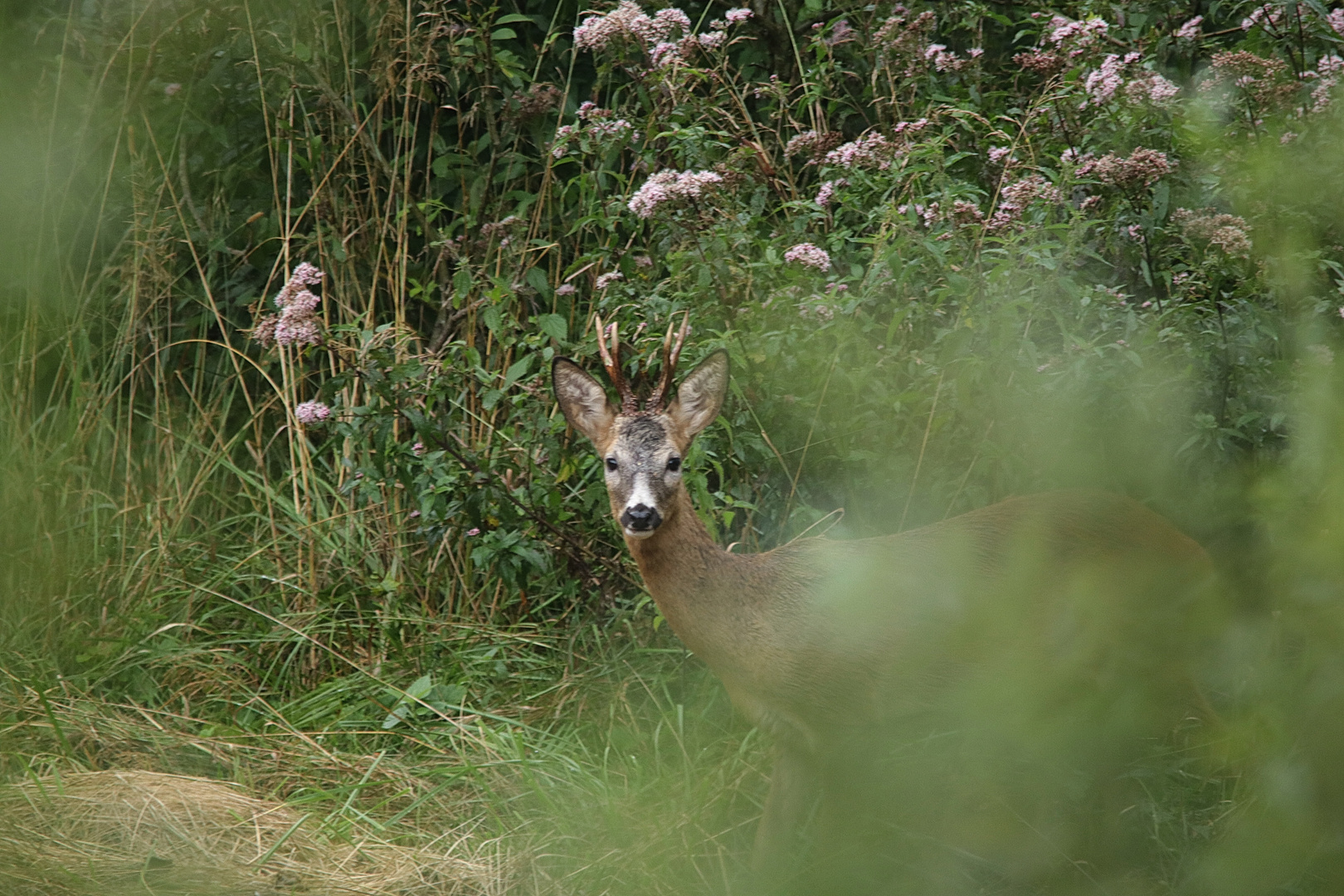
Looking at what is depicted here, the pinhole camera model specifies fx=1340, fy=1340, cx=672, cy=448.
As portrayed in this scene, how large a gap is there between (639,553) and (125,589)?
79.3 inches

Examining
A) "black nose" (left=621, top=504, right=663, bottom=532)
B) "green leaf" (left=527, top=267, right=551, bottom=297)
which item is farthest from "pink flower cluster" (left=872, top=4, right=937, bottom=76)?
"black nose" (left=621, top=504, right=663, bottom=532)

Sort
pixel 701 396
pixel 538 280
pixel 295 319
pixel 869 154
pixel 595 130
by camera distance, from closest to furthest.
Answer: pixel 701 396, pixel 295 319, pixel 869 154, pixel 595 130, pixel 538 280

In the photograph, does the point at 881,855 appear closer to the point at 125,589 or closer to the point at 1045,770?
the point at 1045,770

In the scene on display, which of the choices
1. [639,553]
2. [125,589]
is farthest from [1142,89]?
[125,589]

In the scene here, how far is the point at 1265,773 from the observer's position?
1062mm

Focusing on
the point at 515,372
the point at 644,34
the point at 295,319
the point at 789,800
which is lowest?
the point at 789,800

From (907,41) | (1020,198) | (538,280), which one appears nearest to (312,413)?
(538,280)

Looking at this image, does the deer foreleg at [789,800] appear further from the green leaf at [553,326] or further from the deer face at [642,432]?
the green leaf at [553,326]

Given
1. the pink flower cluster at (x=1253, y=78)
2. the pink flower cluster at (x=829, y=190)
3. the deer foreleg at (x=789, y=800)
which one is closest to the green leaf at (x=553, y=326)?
the pink flower cluster at (x=829, y=190)

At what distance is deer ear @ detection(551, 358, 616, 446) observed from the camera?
3.41 meters

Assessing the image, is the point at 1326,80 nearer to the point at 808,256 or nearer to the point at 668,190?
the point at 808,256

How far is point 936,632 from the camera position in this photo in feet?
5.41

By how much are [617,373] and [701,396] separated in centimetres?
23

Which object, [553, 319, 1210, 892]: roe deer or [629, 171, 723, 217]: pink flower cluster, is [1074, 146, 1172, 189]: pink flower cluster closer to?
[553, 319, 1210, 892]: roe deer
